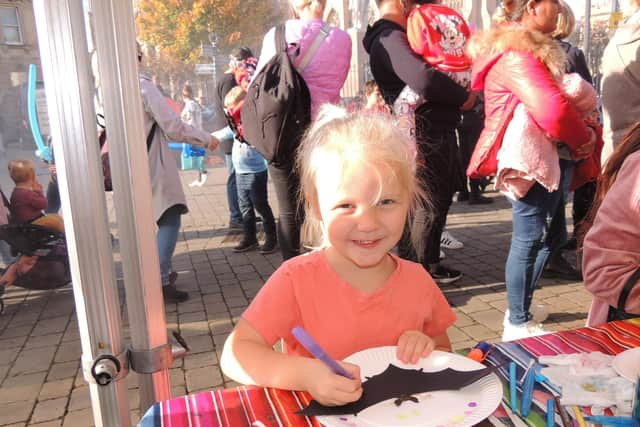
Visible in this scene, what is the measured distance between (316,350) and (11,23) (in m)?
1.27

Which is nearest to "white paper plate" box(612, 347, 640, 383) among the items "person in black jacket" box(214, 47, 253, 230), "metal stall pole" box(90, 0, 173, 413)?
"metal stall pole" box(90, 0, 173, 413)

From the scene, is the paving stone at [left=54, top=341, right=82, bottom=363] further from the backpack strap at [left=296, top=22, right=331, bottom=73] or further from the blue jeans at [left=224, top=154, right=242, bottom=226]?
the blue jeans at [left=224, top=154, right=242, bottom=226]

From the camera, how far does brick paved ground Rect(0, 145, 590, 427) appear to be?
2691mm

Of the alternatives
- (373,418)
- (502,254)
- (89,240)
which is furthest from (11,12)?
→ (502,254)

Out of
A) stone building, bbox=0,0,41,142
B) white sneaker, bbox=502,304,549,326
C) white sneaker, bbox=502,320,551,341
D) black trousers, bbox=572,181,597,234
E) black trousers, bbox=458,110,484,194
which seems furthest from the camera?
black trousers, bbox=458,110,484,194

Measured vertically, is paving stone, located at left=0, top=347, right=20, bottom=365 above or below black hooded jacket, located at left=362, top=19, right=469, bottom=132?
below

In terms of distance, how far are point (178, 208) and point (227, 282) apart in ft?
2.95

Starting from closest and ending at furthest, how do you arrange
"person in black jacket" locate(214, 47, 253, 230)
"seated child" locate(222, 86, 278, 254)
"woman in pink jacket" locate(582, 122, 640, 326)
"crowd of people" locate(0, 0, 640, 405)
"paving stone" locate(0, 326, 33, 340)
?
"crowd of people" locate(0, 0, 640, 405) < "woman in pink jacket" locate(582, 122, 640, 326) < "paving stone" locate(0, 326, 33, 340) < "seated child" locate(222, 86, 278, 254) < "person in black jacket" locate(214, 47, 253, 230)

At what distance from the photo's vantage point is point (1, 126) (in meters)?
2.93

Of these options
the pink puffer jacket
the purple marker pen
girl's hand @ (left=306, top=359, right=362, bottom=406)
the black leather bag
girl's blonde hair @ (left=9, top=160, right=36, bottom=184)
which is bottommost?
girl's blonde hair @ (left=9, top=160, right=36, bottom=184)

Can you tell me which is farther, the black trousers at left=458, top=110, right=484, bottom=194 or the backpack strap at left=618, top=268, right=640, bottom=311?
the black trousers at left=458, top=110, right=484, bottom=194

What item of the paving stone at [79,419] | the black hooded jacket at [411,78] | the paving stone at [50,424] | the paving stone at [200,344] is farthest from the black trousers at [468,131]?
the paving stone at [50,424]

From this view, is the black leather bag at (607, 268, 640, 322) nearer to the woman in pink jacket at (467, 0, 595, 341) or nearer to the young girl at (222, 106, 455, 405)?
the young girl at (222, 106, 455, 405)

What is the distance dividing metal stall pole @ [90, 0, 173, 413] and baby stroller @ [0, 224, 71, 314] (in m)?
3.20
